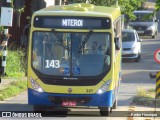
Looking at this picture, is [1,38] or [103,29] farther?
[1,38]

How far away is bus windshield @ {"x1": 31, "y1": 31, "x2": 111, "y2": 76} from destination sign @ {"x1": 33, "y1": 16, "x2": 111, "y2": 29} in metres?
0.18

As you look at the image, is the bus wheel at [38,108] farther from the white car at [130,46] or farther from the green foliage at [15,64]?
the white car at [130,46]

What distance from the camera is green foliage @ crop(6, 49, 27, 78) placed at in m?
26.3

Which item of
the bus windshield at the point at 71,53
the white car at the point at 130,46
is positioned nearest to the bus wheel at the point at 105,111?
the bus windshield at the point at 71,53

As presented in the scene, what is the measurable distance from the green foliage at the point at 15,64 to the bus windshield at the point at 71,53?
32.6 feet

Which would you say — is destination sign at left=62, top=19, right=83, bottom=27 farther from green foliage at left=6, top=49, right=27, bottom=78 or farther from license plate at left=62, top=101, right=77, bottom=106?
green foliage at left=6, top=49, right=27, bottom=78

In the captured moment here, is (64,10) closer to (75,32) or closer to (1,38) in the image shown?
(75,32)

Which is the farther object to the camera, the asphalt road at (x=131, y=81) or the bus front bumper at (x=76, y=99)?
the asphalt road at (x=131, y=81)

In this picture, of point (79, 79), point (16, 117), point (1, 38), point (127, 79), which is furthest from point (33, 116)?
point (127, 79)

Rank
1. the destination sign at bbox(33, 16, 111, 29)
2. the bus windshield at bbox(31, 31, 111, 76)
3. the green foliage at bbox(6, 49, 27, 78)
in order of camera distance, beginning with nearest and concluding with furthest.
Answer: the bus windshield at bbox(31, 31, 111, 76) → the destination sign at bbox(33, 16, 111, 29) → the green foliage at bbox(6, 49, 27, 78)

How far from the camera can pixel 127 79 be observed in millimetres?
31031

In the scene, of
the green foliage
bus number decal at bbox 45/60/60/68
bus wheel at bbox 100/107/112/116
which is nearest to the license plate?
bus wheel at bbox 100/107/112/116

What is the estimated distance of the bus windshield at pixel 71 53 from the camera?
15891mm

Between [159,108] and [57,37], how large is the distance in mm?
4874
